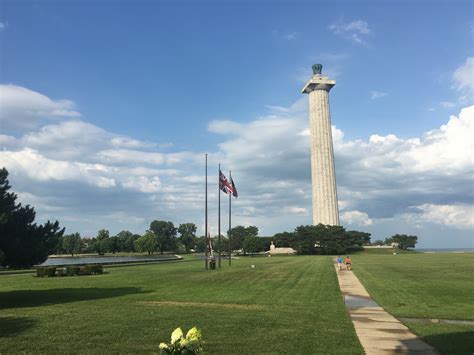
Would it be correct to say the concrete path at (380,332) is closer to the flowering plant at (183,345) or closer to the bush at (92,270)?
the flowering plant at (183,345)

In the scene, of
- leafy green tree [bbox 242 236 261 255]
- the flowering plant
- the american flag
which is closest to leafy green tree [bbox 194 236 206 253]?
leafy green tree [bbox 242 236 261 255]

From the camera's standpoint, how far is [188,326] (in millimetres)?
13234

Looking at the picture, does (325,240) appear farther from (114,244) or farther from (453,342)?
(453,342)

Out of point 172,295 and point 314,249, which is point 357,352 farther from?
point 314,249

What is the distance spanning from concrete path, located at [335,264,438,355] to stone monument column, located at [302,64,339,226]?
117 m

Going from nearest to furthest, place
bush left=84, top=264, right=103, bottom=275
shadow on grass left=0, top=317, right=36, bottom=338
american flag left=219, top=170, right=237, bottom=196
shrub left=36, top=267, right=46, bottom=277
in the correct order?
shadow on grass left=0, top=317, right=36, bottom=338, shrub left=36, top=267, right=46, bottom=277, bush left=84, top=264, right=103, bottom=275, american flag left=219, top=170, right=237, bottom=196

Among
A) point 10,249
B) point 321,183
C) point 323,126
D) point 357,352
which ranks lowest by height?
point 357,352

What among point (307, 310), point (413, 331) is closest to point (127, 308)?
point (307, 310)

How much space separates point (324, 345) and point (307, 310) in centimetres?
610

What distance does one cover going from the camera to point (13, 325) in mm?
13109

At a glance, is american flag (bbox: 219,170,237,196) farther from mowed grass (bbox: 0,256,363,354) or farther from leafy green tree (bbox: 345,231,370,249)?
leafy green tree (bbox: 345,231,370,249)

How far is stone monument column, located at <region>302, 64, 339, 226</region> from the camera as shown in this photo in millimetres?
135125

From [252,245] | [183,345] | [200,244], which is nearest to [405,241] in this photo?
[252,245]

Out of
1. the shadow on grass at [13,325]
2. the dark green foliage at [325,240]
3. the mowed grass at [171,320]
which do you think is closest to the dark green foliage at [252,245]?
the dark green foliage at [325,240]
